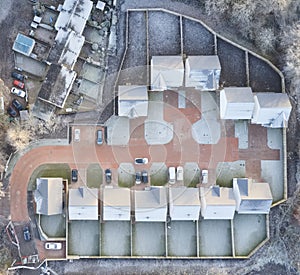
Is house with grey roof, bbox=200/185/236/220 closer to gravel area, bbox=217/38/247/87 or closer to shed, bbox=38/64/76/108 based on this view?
gravel area, bbox=217/38/247/87

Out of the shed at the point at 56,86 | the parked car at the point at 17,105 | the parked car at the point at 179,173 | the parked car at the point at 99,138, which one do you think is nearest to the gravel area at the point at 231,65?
the parked car at the point at 179,173

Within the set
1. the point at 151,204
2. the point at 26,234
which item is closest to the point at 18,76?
the point at 26,234

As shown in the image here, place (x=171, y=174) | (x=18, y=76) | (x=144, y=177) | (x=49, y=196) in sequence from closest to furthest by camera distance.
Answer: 1. (x=49, y=196)
2. (x=171, y=174)
3. (x=144, y=177)
4. (x=18, y=76)

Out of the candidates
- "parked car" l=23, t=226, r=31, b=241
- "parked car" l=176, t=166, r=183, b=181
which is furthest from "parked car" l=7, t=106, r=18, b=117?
"parked car" l=176, t=166, r=183, b=181

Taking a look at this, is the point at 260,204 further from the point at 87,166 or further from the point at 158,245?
the point at 87,166

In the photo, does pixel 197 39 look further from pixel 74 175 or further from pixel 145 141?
pixel 74 175

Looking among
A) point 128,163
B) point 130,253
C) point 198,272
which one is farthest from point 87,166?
point 198,272
